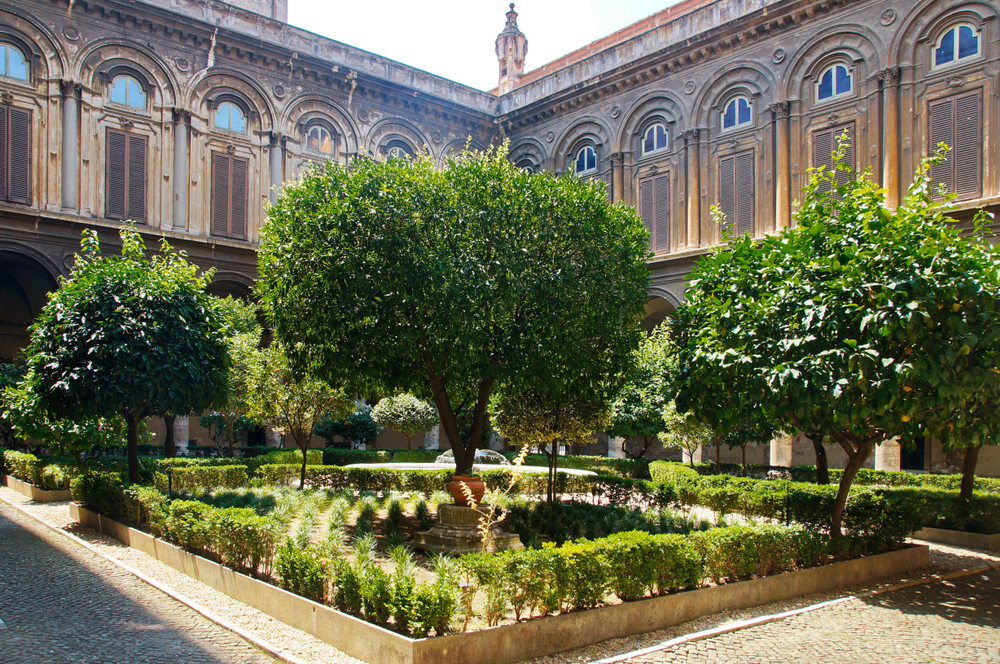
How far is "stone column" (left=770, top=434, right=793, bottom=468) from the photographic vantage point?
2483 cm

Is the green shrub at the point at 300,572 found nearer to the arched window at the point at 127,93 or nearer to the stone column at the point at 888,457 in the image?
the stone column at the point at 888,457

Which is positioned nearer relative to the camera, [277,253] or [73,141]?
[277,253]

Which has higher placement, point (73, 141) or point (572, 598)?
point (73, 141)

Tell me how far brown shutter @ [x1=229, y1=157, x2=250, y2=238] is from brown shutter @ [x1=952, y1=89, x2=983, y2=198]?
2285 cm

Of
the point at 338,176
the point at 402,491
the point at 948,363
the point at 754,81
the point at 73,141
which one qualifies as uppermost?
the point at 754,81

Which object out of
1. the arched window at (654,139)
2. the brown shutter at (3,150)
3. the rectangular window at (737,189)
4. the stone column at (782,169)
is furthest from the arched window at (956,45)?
the brown shutter at (3,150)

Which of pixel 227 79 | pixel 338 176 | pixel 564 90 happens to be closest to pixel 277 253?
pixel 338 176

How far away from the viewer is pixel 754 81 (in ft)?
83.5

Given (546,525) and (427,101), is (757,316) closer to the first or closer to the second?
(546,525)

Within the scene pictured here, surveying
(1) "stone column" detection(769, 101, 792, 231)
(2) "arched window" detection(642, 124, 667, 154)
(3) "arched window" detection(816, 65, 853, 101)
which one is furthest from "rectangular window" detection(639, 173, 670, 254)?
(3) "arched window" detection(816, 65, 853, 101)

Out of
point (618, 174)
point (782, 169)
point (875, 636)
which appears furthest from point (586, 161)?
point (875, 636)

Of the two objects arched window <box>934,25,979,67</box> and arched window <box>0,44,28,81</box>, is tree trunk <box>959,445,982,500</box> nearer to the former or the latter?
arched window <box>934,25,979,67</box>

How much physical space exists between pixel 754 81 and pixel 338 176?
18.5m

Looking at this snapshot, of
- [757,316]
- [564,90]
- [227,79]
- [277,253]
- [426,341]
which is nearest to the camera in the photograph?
[757,316]
